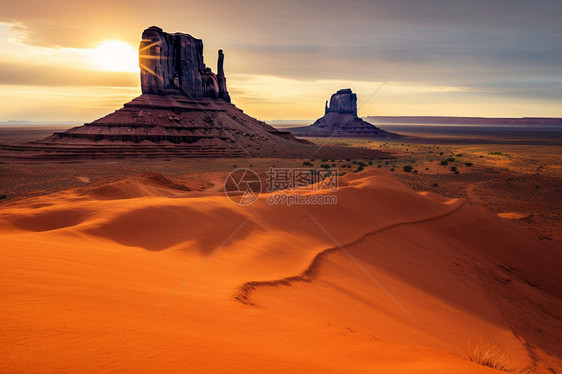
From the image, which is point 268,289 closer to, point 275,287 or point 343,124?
point 275,287

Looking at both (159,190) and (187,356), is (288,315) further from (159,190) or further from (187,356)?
(159,190)

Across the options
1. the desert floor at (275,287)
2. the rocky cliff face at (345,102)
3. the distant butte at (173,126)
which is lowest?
the desert floor at (275,287)

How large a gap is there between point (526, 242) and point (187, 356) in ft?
48.3

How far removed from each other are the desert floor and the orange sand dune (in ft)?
0.11

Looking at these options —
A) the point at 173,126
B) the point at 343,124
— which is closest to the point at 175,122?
the point at 173,126

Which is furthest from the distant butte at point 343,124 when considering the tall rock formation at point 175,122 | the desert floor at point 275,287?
the desert floor at point 275,287

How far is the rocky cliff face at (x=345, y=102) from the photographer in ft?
609

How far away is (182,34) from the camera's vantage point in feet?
291

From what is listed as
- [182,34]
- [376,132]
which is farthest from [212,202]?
[376,132]

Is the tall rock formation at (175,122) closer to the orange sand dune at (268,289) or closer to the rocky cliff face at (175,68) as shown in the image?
the rocky cliff face at (175,68)

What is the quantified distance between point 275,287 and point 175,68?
90693 millimetres

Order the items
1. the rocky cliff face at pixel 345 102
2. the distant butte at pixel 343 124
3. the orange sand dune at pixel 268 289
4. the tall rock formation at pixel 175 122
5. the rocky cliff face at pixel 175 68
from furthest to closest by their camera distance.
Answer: the rocky cliff face at pixel 345 102, the distant butte at pixel 343 124, the rocky cliff face at pixel 175 68, the tall rock formation at pixel 175 122, the orange sand dune at pixel 268 289

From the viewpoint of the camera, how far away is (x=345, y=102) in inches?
7338

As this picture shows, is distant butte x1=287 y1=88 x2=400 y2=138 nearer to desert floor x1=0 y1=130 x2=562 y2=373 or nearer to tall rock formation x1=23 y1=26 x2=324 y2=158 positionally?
tall rock formation x1=23 y1=26 x2=324 y2=158
